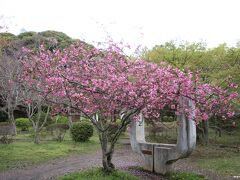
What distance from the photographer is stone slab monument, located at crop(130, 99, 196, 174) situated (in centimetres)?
945

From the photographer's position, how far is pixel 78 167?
1138 centimetres

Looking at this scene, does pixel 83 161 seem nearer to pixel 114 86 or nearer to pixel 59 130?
pixel 114 86

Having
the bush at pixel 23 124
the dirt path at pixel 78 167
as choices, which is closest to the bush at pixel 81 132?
the dirt path at pixel 78 167

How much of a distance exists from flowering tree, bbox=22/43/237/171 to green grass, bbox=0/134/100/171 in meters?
4.71

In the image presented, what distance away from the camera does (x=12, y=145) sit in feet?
53.1

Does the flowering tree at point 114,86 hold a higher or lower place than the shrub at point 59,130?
higher

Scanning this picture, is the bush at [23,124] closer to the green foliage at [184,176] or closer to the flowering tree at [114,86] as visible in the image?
the flowering tree at [114,86]

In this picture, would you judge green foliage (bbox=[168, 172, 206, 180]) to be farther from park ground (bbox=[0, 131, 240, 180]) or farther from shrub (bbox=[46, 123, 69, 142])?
shrub (bbox=[46, 123, 69, 142])

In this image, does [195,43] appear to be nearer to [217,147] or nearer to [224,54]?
[224,54]

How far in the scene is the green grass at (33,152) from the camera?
1254 centimetres

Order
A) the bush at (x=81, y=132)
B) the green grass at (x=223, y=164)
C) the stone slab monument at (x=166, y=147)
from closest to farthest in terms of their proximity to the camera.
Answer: the stone slab monument at (x=166, y=147) → the green grass at (x=223, y=164) → the bush at (x=81, y=132)

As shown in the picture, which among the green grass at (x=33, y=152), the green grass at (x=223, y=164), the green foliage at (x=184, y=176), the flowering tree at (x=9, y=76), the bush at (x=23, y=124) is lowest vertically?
the green foliage at (x=184, y=176)

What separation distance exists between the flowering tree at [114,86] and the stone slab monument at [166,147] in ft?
2.90

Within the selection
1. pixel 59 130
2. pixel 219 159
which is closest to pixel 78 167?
pixel 219 159
